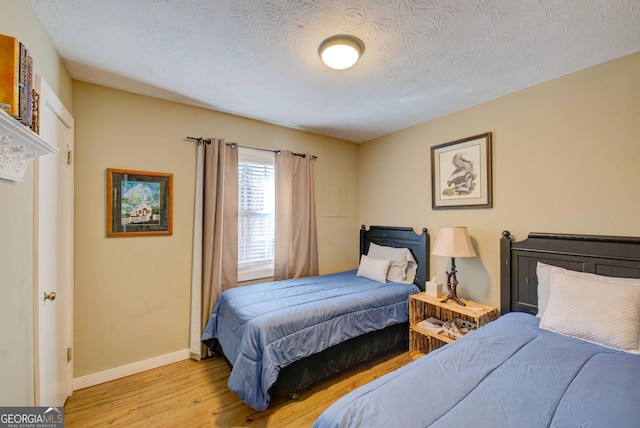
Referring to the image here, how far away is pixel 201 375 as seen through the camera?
7.82 feet

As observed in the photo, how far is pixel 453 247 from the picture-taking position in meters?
2.42

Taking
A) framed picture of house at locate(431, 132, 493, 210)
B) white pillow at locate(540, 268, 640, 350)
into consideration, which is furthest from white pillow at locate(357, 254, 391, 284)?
white pillow at locate(540, 268, 640, 350)

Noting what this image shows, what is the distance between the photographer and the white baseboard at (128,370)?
2182 mm

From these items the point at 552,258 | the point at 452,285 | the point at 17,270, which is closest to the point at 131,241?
the point at 17,270

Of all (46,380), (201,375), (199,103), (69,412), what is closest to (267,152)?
(199,103)

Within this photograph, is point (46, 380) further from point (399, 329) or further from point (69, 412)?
point (399, 329)

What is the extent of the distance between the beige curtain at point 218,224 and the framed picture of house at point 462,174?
2.24 m

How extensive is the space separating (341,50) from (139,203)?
2169mm

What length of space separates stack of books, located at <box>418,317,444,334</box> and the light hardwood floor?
21.1 inches

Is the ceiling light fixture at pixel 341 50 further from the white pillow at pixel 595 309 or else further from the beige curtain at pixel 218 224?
the white pillow at pixel 595 309

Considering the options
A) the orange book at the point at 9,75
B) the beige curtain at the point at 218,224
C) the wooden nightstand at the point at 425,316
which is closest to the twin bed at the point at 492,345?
the wooden nightstand at the point at 425,316

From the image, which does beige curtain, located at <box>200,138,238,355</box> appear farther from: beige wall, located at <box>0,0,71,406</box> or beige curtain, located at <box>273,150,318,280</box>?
beige wall, located at <box>0,0,71,406</box>

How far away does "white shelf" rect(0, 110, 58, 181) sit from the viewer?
82 centimetres

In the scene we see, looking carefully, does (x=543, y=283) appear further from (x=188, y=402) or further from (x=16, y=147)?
(x=16, y=147)
